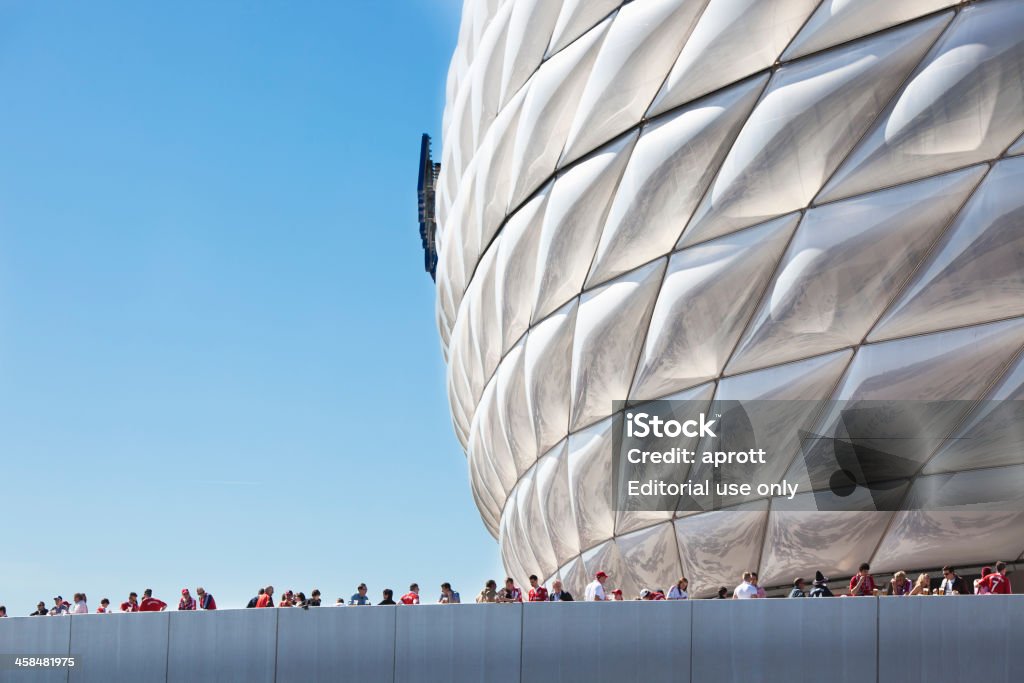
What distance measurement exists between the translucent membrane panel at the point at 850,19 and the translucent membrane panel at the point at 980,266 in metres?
2.13

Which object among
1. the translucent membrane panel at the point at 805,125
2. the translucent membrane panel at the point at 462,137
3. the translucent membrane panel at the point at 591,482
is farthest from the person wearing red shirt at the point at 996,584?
the translucent membrane panel at the point at 462,137

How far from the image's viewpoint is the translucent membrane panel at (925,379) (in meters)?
15.3

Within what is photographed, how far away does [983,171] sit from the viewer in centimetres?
1530

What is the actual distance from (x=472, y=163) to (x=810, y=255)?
9.37 m

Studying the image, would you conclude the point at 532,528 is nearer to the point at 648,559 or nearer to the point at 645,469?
the point at 648,559

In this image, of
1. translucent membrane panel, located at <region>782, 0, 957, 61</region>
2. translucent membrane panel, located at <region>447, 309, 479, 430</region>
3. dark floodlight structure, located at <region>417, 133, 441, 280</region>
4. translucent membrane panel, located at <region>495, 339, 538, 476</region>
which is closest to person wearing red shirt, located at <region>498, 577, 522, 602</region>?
translucent membrane panel, located at <region>495, 339, 538, 476</region>

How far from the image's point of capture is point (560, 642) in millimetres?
14172

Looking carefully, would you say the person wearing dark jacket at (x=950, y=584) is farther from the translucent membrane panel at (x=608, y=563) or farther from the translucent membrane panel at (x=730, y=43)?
the translucent membrane panel at (x=730, y=43)

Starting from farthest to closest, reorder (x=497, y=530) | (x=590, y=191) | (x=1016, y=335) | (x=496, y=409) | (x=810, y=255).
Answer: (x=497, y=530), (x=496, y=409), (x=590, y=191), (x=810, y=255), (x=1016, y=335)

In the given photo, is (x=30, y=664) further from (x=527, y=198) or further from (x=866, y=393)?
(x=866, y=393)

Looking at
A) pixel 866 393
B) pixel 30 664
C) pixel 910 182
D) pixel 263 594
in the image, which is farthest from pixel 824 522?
pixel 30 664

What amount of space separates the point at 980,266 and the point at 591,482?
6.39 metres

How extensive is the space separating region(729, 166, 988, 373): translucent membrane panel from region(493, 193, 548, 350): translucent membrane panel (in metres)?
4.75

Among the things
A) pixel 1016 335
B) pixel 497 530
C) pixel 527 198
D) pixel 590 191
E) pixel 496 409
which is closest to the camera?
pixel 1016 335
